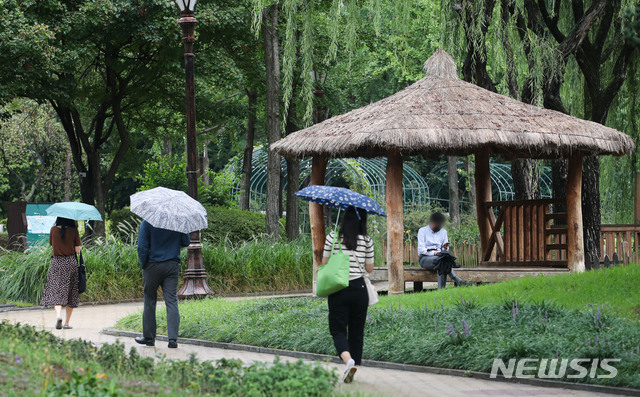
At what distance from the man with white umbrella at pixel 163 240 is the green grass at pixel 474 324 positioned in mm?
1053

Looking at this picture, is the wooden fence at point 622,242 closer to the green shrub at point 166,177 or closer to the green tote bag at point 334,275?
the green shrub at point 166,177

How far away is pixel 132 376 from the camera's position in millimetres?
7078

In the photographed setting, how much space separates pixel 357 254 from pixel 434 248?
814 centimetres

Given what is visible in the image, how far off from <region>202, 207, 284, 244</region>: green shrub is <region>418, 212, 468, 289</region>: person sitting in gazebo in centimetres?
954

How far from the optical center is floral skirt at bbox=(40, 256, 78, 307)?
13.7m

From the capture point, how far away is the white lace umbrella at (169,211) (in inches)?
426

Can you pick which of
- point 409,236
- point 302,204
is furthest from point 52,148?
point 409,236

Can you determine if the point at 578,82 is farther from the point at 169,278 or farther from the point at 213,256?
the point at 169,278

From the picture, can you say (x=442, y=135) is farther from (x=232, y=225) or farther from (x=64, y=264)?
(x=232, y=225)

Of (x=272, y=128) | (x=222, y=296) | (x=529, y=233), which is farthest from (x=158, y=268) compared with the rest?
(x=272, y=128)

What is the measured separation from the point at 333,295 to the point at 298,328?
295 cm

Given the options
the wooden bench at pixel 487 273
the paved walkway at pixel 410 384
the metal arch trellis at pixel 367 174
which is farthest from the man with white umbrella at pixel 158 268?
the metal arch trellis at pixel 367 174

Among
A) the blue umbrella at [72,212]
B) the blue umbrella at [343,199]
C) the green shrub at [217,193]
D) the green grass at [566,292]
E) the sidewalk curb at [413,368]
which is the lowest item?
the sidewalk curb at [413,368]

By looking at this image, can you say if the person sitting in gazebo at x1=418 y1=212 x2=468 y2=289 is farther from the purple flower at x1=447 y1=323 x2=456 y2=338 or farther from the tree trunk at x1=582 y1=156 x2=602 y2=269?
the purple flower at x1=447 y1=323 x2=456 y2=338
